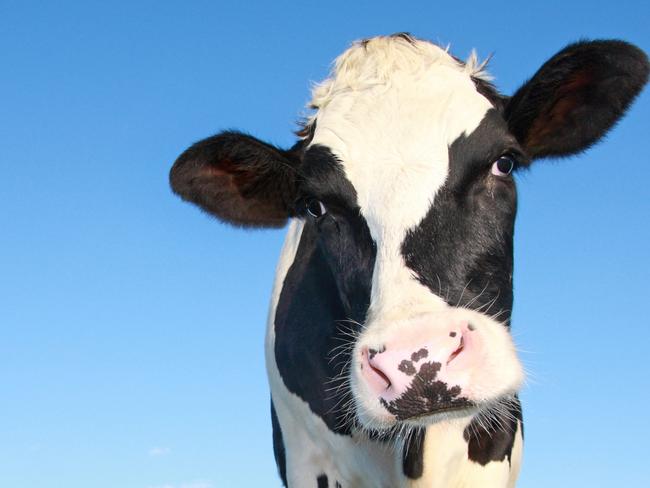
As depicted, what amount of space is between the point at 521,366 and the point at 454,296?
54 cm

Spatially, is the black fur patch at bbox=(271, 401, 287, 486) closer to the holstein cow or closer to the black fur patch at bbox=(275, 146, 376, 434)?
the holstein cow

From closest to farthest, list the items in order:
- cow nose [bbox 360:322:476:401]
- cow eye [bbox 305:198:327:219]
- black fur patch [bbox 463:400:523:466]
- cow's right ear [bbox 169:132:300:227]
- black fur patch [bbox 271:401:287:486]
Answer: cow nose [bbox 360:322:476:401], cow eye [bbox 305:198:327:219], black fur patch [bbox 463:400:523:466], cow's right ear [bbox 169:132:300:227], black fur patch [bbox 271:401:287:486]

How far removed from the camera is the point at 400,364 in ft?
16.0

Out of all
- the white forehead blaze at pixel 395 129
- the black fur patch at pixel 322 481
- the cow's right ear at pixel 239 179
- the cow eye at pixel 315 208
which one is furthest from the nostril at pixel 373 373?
the cow's right ear at pixel 239 179

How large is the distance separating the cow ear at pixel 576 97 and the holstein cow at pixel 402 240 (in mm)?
10

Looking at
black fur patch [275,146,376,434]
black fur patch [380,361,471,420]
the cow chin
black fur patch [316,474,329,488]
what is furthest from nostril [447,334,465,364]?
black fur patch [316,474,329,488]

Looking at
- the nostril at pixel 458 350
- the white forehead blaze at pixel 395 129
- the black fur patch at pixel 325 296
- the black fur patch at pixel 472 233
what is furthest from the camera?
the black fur patch at pixel 325 296

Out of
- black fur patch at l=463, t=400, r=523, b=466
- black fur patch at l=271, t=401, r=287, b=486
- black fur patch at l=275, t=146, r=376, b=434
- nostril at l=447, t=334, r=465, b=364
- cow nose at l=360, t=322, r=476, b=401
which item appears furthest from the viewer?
black fur patch at l=271, t=401, r=287, b=486

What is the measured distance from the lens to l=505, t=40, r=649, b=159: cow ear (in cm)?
643

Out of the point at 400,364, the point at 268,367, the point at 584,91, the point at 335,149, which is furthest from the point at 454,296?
the point at 268,367

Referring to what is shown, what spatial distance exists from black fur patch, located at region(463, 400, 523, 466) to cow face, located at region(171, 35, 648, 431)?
0.61 meters

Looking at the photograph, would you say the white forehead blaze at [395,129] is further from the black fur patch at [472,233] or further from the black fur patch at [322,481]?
the black fur patch at [322,481]

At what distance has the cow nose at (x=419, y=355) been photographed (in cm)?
484

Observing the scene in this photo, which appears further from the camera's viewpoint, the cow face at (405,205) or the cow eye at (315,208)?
the cow eye at (315,208)
